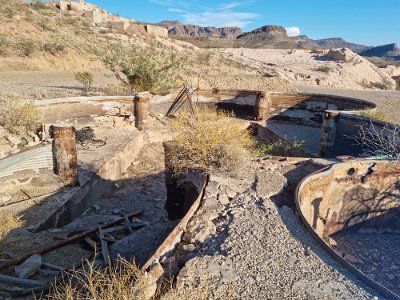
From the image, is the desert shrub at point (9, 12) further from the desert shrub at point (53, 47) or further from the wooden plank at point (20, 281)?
the wooden plank at point (20, 281)

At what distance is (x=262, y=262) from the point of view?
3691mm

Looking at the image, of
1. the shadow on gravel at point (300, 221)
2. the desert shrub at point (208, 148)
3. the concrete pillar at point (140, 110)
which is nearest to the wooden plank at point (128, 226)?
the desert shrub at point (208, 148)

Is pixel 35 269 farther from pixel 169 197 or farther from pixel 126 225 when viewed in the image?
pixel 169 197

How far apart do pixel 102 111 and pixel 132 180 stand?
101 inches

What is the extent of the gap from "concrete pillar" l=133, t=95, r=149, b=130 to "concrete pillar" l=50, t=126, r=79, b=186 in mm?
4331

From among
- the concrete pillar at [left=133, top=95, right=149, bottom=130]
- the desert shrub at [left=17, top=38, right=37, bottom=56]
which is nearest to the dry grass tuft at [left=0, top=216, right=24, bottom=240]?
the concrete pillar at [left=133, top=95, right=149, bottom=130]

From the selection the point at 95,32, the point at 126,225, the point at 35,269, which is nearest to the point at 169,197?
the point at 126,225

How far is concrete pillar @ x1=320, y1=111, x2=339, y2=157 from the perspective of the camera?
930 cm

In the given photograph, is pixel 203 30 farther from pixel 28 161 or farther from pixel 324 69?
pixel 28 161

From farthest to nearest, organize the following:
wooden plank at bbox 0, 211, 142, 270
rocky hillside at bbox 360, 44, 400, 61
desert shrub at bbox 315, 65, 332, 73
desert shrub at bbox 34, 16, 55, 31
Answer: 1. rocky hillside at bbox 360, 44, 400, 61
2. desert shrub at bbox 315, 65, 332, 73
3. desert shrub at bbox 34, 16, 55, 31
4. wooden plank at bbox 0, 211, 142, 270

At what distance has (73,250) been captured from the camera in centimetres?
491

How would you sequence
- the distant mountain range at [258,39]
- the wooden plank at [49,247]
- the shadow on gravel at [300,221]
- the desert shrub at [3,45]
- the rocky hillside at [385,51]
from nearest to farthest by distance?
the shadow on gravel at [300,221] → the wooden plank at [49,247] → the desert shrub at [3,45] → the distant mountain range at [258,39] → the rocky hillside at [385,51]

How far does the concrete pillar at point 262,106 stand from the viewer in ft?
39.7

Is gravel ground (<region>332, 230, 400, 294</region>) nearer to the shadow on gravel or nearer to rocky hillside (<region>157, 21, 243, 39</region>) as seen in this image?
the shadow on gravel
